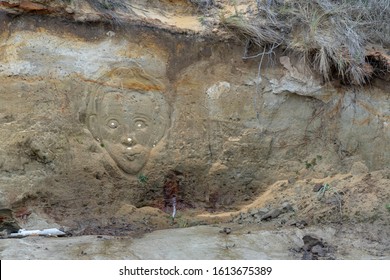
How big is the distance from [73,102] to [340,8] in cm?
282

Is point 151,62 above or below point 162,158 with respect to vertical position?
above

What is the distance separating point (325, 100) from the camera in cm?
788

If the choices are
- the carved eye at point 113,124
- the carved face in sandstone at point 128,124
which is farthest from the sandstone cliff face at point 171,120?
the carved eye at point 113,124

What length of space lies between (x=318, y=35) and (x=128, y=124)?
2.04 meters

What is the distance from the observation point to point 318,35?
306 inches

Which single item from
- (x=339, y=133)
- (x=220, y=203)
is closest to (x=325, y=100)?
(x=339, y=133)

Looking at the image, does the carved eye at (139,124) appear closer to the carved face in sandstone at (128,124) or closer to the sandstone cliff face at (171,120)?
the carved face in sandstone at (128,124)

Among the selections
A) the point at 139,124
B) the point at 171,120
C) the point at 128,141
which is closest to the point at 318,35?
the point at 171,120

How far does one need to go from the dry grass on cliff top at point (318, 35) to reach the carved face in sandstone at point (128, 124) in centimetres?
112

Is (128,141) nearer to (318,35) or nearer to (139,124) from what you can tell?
(139,124)

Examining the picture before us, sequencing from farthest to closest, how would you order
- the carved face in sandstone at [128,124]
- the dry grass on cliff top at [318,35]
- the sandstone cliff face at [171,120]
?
the dry grass on cliff top at [318,35], the carved face in sandstone at [128,124], the sandstone cliff face at [171,120]

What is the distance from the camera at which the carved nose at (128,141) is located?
7578 millimetres

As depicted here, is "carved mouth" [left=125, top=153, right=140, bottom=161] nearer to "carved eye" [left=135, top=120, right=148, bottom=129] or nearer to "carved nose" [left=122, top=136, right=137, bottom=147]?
"carved nose" [left=122, top=136, right=137, bottom=147]

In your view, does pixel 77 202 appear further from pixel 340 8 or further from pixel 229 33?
pixel 340 8
